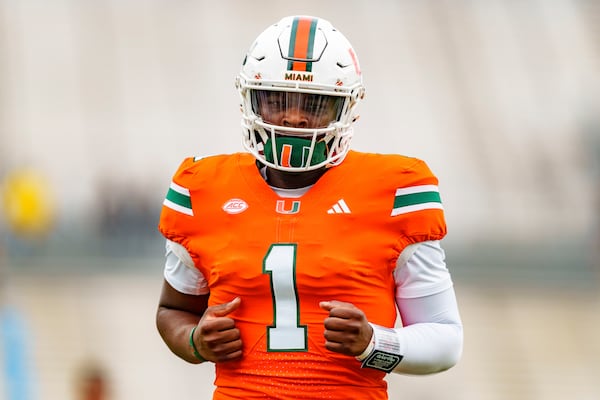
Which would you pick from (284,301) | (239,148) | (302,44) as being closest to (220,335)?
(284,301)

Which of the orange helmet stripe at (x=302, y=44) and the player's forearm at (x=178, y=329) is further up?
the orange helmet stripe at (x=302, y=44)

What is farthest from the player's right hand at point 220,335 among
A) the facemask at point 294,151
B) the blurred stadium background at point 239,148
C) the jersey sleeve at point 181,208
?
the blurred stadium background at point 239,148

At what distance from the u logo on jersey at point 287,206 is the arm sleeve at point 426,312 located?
25 cm

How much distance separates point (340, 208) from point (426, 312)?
0.30m

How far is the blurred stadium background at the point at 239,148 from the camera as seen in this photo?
1078cm

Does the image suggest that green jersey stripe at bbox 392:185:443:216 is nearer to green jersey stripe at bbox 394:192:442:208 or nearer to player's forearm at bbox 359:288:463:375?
green jersey stripe at bbox 394:192:442:208

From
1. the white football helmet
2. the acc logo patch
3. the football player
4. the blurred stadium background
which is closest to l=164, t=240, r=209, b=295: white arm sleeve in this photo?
the football player

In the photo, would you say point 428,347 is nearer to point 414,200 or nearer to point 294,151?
point 414,200

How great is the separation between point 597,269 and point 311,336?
10.6 metres

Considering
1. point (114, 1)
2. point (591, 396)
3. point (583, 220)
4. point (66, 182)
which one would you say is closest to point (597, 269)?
point (583, 220)

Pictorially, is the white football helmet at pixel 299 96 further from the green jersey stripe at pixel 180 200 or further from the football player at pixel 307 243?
the green jersey stripe at pixel 180 200

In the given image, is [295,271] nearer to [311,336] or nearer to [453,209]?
[311,336]

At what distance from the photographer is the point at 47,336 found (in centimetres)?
1131

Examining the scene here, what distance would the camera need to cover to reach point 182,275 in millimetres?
2676
